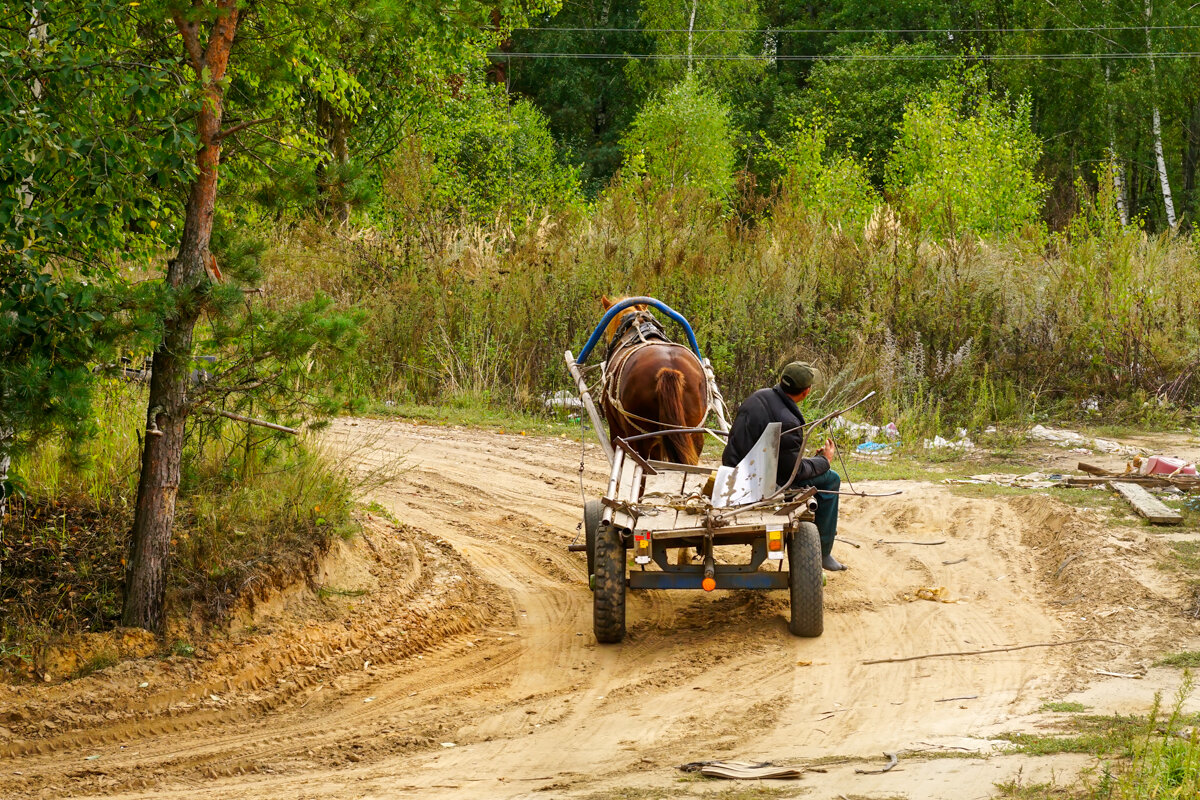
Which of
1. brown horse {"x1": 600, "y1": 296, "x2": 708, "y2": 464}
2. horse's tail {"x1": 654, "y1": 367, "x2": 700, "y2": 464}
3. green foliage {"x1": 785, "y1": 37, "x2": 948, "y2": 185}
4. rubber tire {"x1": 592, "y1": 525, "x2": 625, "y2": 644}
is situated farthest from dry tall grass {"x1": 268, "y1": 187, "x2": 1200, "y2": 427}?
green foliage {"x1": 785, "y1": 37, "x2": 948, "y2": 185}

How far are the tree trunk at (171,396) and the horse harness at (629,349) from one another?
11.0 ft

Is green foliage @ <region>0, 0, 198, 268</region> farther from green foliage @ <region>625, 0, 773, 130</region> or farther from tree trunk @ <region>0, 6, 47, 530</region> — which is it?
green foliage @ <region>625, 0, 773, 130</region>

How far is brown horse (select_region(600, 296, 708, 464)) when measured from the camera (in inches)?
354

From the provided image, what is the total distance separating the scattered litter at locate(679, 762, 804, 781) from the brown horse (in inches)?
142

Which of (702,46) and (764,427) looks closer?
(764,427)

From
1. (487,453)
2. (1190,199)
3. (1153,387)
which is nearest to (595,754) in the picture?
(487,453)

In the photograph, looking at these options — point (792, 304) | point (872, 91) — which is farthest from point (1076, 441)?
point (872, 91)

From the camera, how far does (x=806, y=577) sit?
757 cm

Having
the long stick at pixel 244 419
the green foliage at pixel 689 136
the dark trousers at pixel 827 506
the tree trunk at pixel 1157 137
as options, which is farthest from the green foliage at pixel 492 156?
the tree trunk at pixel 1157 137

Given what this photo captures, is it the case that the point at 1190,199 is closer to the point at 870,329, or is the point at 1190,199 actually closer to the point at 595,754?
the point at 870,329

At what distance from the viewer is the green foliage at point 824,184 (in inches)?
816

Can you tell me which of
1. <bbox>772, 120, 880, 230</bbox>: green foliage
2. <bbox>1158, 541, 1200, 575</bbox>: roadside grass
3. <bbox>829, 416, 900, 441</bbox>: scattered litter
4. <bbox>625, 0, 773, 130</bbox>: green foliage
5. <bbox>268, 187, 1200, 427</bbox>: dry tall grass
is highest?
<bbox>625, 0, 773, 130</bbox>: green foliage

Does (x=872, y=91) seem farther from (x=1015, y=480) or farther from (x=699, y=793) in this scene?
(x=699, y=793)

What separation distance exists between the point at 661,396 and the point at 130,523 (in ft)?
12.8
